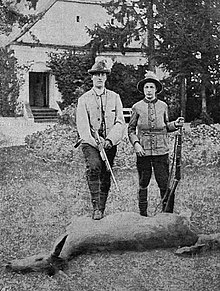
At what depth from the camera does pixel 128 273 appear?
2.47 meters

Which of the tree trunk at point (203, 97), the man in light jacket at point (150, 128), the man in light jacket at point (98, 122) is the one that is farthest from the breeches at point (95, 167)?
the tree trunk at point (203, 97)

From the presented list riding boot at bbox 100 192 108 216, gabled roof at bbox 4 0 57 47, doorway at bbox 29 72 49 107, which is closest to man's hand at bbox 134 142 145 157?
riding boot at bbox 100 192 108 216

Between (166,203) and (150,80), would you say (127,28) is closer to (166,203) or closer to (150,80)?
(150,80)

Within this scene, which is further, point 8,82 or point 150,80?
point 8,82

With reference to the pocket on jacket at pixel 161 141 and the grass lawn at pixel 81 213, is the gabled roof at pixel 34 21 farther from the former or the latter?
the pocket on jacket at pixel 161 141

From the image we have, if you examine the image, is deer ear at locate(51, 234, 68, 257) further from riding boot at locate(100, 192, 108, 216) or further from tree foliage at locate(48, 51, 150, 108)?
tree foliage at locate(48, 51, 150, 108)

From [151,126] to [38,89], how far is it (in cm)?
51

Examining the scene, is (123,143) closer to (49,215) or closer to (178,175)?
(178,175)

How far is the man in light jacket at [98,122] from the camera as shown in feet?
8.20

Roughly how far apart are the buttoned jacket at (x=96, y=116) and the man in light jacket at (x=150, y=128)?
10cm

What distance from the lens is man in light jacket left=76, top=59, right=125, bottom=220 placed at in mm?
2498

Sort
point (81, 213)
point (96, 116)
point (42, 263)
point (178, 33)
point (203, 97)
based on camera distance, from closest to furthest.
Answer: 1. point (42, 263)
2. point (96, 116)
3. point (81, 213)
4. point (178, 33)
5. point (203, 97)

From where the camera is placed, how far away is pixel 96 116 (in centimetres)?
253

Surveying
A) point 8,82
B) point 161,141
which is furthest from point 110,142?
point 8,82
